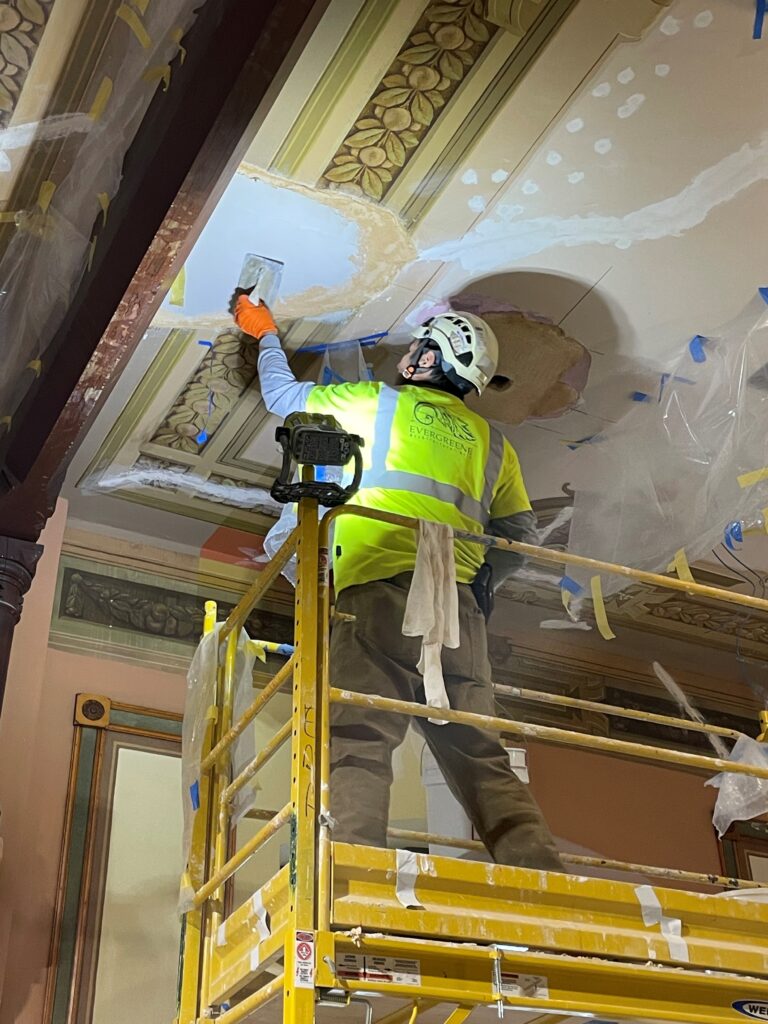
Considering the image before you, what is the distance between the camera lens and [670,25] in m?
3.07

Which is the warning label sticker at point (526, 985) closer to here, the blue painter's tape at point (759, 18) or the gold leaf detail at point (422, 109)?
the gold leaf detail at point (422, 109)

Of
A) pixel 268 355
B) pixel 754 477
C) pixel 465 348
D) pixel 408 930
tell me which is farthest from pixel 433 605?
pixel 754 477

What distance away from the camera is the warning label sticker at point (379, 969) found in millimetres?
2334

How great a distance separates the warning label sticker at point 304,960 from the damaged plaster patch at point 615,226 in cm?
216

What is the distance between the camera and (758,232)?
3645 millimetres

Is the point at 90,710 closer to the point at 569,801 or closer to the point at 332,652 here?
the point at 332,652

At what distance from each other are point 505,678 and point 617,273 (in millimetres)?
2393

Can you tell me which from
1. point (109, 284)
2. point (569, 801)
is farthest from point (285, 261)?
point (569, 801)

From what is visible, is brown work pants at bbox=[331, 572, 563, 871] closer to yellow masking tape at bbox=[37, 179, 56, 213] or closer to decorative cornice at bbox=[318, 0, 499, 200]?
decorative cornice at bbox=[318, 0, 499, 200]

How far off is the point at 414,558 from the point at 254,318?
107 centimetres

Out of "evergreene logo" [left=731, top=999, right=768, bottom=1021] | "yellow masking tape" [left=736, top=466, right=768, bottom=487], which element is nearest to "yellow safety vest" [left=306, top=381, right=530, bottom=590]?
"yellow masking tape" [left=736, top=466, right=768, bottom=487]

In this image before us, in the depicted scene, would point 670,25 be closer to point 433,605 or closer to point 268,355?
point 268,355

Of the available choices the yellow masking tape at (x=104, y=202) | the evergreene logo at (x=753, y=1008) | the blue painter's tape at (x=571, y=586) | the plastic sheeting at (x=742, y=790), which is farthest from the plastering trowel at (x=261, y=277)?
the evergreene logo at (x=753, y=1008)

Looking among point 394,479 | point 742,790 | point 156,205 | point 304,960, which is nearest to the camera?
point 304,960
